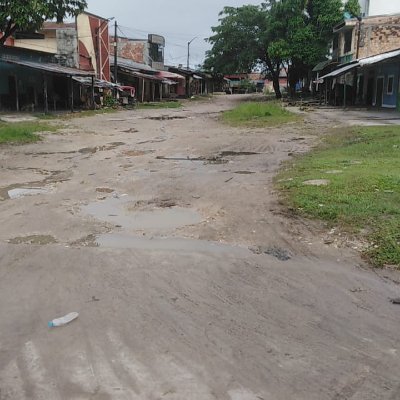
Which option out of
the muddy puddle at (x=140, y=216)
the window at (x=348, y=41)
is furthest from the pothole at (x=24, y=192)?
the window at (x=348, y=41)

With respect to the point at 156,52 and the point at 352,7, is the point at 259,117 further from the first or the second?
the point at 156,52

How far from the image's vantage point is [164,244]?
5.76 m

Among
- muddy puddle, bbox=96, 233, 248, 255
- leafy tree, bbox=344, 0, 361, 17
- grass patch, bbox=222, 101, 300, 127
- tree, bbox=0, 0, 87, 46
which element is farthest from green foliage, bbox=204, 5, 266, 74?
muddy puddle, bbox=96, 233, 248, 255

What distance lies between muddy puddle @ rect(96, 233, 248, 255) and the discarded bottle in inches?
66.8

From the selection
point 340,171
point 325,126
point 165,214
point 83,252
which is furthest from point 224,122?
point 83,252

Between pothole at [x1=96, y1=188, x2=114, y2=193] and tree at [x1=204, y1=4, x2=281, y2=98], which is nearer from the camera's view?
pothole at [x1=96, y1=188, x2=114, y2=193]

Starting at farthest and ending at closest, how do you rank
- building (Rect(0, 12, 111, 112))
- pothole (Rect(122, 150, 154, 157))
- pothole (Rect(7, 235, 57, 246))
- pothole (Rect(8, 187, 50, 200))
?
building (Rect(0, 12, 111, 112)), pothole (Rect(122, 150, 154, 157)), pothole (Rect(8, 187, 50, 200)), pothole (Rect(7, 235, 57, 246))

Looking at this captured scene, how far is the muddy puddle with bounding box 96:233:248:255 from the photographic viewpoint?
5.57 m

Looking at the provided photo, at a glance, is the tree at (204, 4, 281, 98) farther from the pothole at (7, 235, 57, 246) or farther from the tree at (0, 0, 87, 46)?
the pothole at (7, 235, 57, 246)

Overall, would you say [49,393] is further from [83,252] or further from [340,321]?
[83,252]

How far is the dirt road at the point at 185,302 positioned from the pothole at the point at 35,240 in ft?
0.11

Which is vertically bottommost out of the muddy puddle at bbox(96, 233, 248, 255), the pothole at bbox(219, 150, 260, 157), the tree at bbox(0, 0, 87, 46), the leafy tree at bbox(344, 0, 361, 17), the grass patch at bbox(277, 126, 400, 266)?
the muddy puddle at bbox(96, 233, 248, 255)

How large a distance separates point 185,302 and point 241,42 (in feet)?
151

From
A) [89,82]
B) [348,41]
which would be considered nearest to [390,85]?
[348,41]
